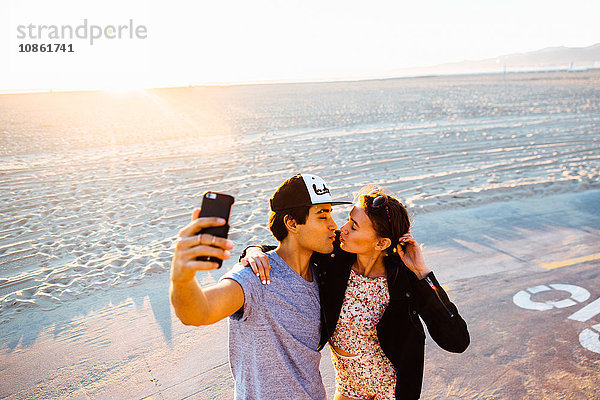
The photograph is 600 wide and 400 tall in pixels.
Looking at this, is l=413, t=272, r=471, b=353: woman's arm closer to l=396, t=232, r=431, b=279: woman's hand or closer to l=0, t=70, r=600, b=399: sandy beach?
l=396, t=232, r=431, b=279: woman's hand

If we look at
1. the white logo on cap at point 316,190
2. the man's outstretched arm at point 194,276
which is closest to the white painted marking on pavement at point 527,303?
the white logo on cap at point 316,190

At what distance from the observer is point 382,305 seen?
2.53 meters

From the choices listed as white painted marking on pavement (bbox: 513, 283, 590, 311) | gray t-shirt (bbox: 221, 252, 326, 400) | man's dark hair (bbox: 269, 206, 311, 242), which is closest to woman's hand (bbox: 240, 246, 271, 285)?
gray t-shirt (bbox: 221, 252, 326, 400)

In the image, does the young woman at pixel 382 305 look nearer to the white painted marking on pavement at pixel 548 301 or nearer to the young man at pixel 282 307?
the young man at pixel 282 307

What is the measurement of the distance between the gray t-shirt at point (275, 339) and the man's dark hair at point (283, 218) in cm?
23

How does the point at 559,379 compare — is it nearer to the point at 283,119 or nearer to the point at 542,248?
the point at 542,248

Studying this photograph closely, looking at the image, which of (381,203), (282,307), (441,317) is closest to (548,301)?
(441,317)

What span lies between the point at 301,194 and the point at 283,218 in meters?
0.19

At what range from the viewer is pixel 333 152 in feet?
44.8

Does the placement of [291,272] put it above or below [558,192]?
above

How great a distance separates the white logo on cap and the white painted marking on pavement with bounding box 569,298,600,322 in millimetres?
3876

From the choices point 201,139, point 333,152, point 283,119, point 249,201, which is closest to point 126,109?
point 283,119

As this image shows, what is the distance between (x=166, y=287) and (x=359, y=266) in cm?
364

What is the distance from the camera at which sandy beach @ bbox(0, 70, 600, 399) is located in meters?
4.07
